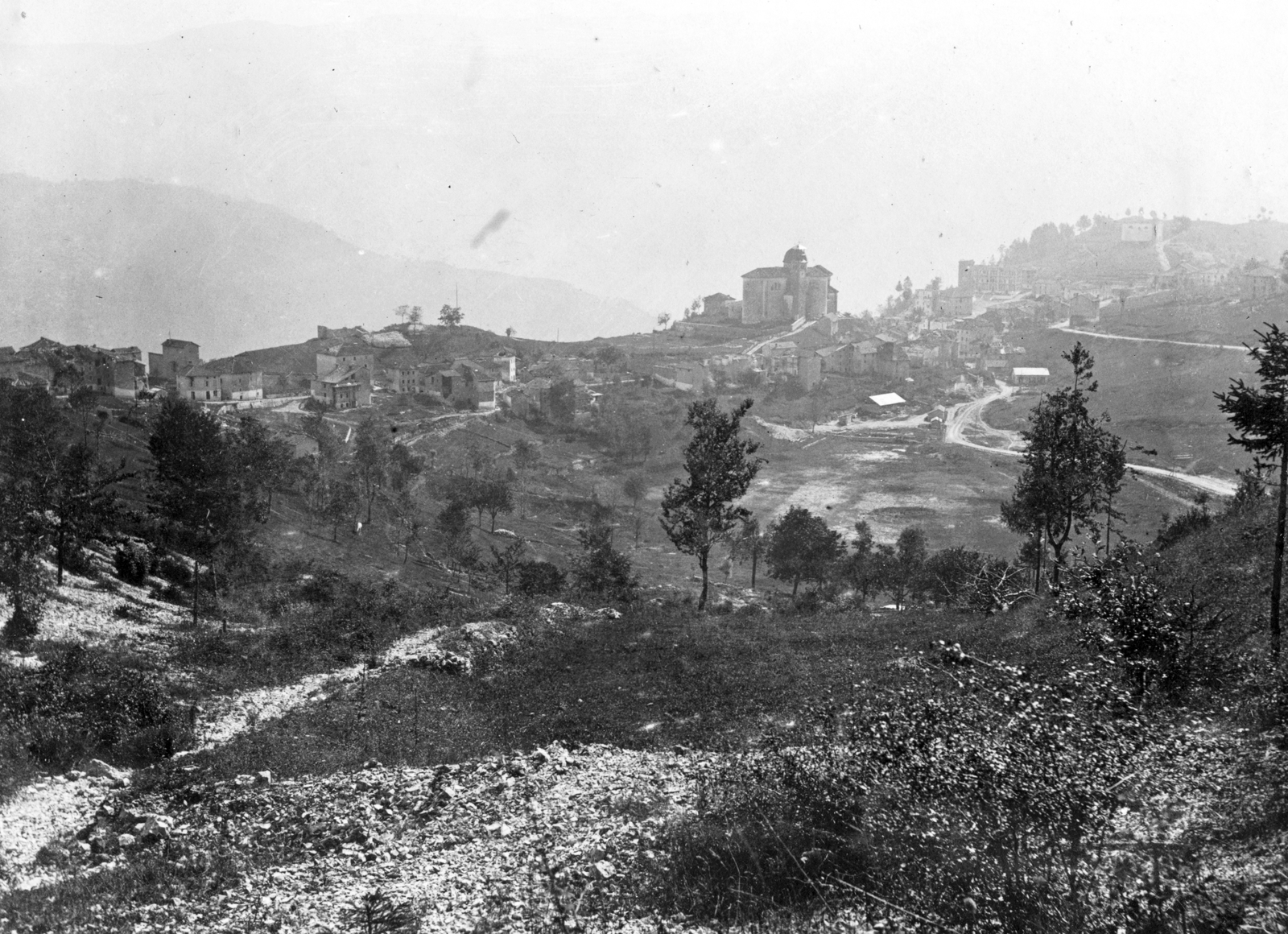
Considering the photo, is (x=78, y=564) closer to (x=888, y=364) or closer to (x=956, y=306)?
(x=888, y=364)

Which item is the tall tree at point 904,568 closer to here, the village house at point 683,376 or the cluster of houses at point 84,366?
the village house at point 683,376

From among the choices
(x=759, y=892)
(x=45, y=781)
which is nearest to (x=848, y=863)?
(x=759, y=892)

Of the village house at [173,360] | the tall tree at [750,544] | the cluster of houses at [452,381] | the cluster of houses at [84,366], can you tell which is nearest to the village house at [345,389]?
the cluster of houses at [452,381]

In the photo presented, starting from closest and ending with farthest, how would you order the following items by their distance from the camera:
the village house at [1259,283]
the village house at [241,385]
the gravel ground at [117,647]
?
the gravel ground at [117,647] → the village house at [241,385] → the village house at [1259,283]

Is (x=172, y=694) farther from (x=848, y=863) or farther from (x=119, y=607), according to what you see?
(x=848, y=863)

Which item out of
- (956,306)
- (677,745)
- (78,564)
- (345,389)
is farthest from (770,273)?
(677,745)
